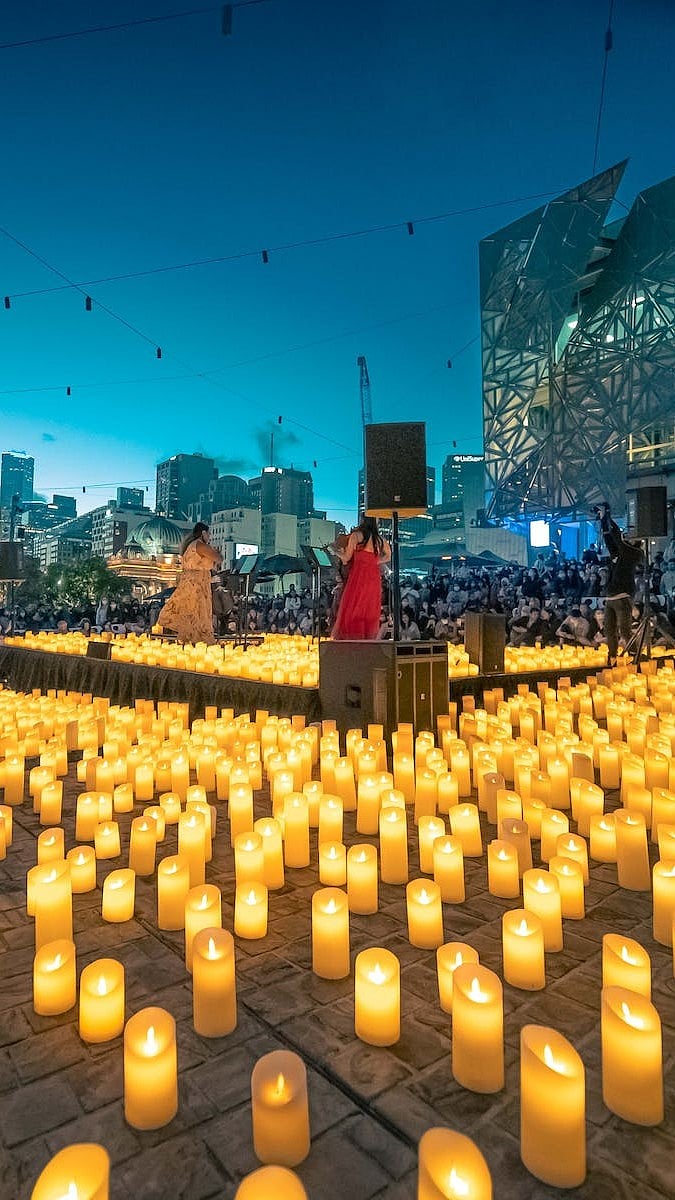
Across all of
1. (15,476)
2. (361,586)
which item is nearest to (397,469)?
(361,586)

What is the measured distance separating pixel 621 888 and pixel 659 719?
282cm

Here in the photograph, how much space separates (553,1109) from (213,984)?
907mm

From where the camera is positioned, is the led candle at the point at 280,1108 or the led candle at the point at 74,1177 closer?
the led candle at the point at 74,1177

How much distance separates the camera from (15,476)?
578 feet

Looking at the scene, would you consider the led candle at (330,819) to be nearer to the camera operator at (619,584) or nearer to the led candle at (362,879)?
the led candle at (362,879)

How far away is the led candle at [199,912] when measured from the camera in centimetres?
205

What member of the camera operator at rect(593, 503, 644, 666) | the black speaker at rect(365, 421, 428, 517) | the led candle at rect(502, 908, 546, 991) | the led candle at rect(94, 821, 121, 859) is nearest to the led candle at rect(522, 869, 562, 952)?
the led candle at rect(502, 908, 546, 991)

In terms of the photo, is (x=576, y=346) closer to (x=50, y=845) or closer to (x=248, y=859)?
(x=248, y=859)

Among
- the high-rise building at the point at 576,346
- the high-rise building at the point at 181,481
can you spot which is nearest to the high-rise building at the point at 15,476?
the high-rise building at the point at 181,481

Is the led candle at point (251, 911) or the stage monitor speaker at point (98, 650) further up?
the stage monitor speaker at point (98, 650)

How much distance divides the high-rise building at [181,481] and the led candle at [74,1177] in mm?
136894

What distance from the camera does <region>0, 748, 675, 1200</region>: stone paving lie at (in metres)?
1.30

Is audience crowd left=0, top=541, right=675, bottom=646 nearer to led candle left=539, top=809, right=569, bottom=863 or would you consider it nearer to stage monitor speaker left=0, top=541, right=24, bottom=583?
stage monitor speaker left=0, top=541, right=24, bottom=583

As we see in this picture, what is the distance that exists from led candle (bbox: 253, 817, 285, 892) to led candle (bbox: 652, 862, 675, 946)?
57.2 inches
